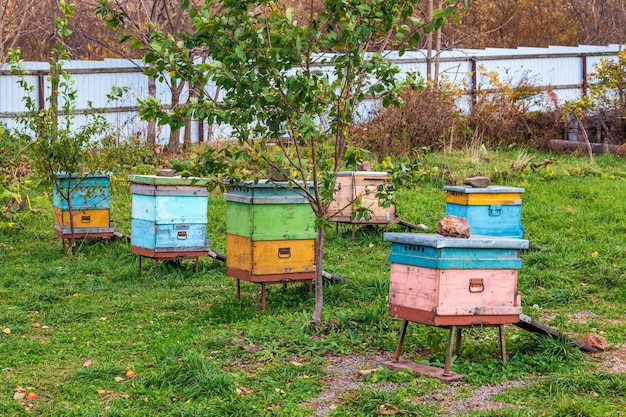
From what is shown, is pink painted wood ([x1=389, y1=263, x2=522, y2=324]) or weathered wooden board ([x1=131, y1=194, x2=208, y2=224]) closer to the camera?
pink painted wood ([x1=389, y1=263, x2=522, y2=324])

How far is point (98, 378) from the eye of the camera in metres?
5.97

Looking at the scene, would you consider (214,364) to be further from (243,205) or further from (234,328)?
(243,205)

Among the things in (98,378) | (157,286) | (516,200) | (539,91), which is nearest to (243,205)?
(157,286)

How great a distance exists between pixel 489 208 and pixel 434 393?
4.32 m

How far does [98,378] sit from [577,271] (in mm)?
5248

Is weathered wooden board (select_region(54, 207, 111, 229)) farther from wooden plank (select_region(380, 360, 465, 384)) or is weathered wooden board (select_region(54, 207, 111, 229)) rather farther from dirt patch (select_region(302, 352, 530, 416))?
wooden plank (select_region(380, 360, 465, 384))

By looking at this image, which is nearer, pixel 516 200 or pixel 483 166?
pixel 516 200

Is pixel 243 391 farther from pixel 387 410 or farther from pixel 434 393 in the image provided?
pixel 434 393

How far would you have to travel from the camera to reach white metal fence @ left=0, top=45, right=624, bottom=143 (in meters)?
18.3

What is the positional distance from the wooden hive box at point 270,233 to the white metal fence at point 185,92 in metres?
6.90

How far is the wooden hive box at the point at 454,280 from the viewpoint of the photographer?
574 cm

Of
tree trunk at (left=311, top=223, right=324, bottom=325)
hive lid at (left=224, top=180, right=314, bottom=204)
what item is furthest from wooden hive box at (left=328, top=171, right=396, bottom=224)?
tree trunk at (left=311, top=223, right=324, bottom=325)

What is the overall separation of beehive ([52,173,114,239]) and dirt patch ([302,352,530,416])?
19.6 ft

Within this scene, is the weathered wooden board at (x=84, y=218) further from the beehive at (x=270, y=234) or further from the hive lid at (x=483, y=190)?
the hive lid at (x=483, y=190)
